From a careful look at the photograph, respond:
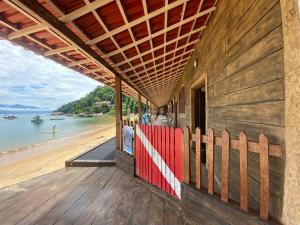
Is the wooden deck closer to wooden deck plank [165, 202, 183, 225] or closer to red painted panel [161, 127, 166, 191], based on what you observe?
wooden deck plank [165, 202, 183, 225]

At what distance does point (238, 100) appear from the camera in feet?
8.87

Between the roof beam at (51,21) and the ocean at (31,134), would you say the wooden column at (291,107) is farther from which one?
the ocean at (31,134)

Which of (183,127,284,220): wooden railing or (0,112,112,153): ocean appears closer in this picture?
(183,127,284,220): wooden railing

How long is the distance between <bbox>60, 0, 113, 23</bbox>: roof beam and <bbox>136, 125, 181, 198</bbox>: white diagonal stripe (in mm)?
2359

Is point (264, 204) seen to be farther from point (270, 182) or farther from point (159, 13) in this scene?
point (159, 13)

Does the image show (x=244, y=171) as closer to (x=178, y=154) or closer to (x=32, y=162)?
(x=178, y=154)

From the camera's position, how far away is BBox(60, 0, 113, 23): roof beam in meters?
2.54

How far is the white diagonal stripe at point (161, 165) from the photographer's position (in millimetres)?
3166

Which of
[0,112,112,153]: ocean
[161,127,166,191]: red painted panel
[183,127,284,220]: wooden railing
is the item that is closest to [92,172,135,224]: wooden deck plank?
[161,127,166,191]: red painted panel

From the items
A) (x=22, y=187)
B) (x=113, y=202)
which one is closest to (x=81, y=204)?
(x=113, y=202)

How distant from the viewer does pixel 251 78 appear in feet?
7.61

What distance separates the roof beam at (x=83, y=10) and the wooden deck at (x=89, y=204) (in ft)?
8.29

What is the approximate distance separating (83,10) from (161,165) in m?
2.51

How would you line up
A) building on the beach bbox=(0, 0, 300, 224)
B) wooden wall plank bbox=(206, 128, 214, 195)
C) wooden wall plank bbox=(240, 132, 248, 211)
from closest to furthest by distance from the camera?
1. building on the beach bbox=(0, 0, 300, 224)
2. wooden wall plank bbox=(240, 132, 248, 211)
3. wooden wall plank bbox=(206, 128, 214, 195)
